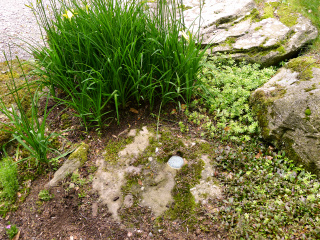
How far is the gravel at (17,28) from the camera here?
147 inches

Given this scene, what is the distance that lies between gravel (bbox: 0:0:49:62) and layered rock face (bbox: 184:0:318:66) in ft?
9.27

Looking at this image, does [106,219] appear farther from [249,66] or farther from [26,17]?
[26,17]

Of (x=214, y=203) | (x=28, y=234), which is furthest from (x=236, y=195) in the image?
(x=28, y=234)

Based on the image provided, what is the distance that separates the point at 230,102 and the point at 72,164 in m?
1.95

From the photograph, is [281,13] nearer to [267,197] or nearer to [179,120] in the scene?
[179,120]

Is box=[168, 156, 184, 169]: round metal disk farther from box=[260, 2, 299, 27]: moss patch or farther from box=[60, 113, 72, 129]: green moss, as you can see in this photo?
box=[260, 2, 299, 27]: moss patch

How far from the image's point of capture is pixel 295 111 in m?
2.28

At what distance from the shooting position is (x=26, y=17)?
4715 millimetres

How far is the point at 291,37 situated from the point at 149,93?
243 cm

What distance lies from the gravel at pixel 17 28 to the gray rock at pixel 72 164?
2182 mm

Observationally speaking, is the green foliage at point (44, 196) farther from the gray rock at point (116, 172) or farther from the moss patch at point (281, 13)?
the moss patch at point (281, 13)

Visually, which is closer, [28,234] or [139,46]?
[28,234]

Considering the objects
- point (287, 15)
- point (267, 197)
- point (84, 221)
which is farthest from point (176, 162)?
point (287, 15)

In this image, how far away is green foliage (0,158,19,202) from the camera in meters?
2.02
